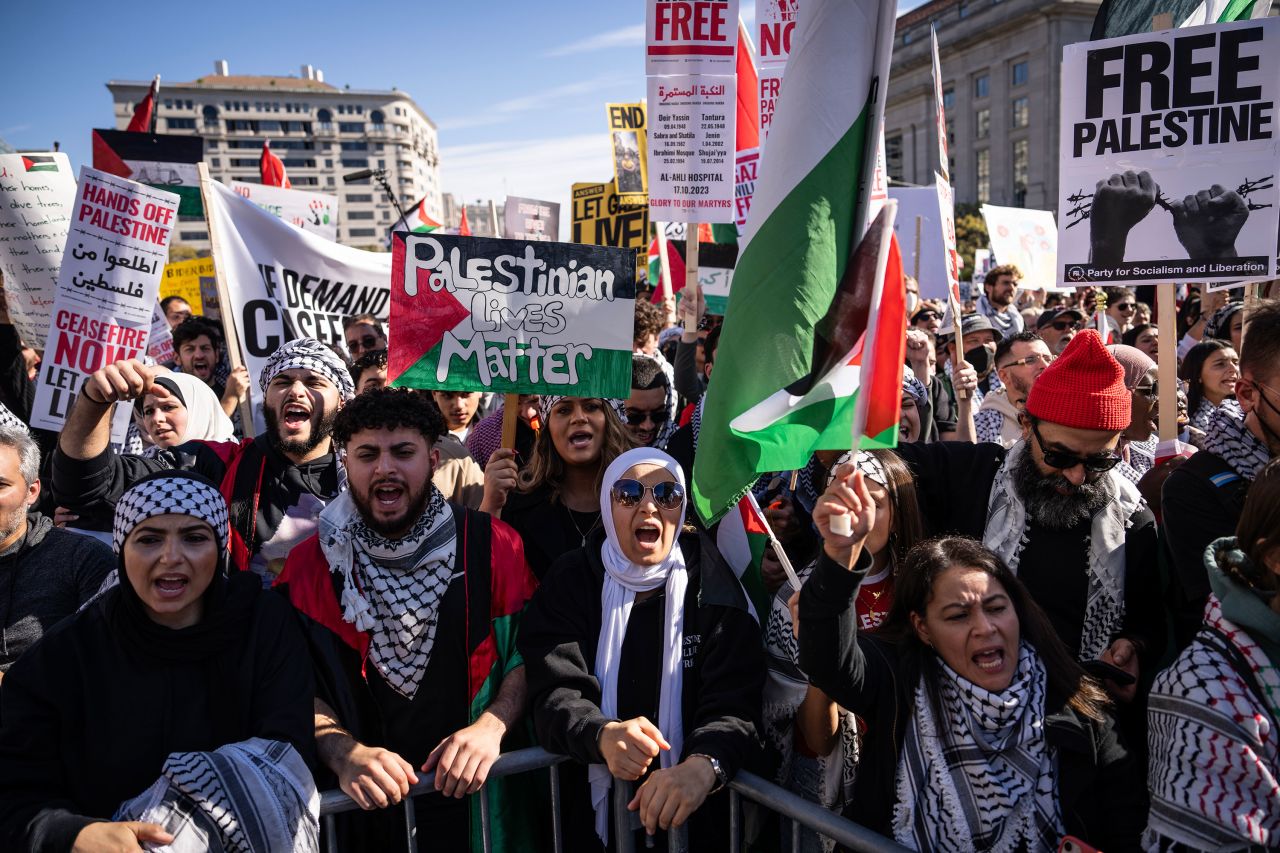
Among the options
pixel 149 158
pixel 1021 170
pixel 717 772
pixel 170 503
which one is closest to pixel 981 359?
pixel 717 772

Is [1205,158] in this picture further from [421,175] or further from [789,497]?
[421,175]

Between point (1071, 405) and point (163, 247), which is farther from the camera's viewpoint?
point (163, 247)

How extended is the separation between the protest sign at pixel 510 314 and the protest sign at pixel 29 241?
7.83ft

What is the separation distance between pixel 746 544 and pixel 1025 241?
849 cm

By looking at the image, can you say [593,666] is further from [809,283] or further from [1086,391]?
[1086,391]

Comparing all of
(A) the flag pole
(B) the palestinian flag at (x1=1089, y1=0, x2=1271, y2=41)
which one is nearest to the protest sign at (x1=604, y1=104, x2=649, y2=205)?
(A) the flag pole

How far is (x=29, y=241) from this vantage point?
4707 millimetres

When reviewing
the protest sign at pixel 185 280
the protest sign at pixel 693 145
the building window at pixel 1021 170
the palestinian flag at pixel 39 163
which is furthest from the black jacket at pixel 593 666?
the building window at pixel 1021 170

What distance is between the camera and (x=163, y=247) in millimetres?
4500

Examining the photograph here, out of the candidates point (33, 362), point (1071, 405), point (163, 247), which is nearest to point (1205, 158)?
point (1071, 405)

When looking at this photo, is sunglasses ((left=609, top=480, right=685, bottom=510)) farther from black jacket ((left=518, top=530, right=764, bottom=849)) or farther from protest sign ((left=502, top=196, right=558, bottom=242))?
protest sign ((left=502, top=196, right=558, bottom=242))

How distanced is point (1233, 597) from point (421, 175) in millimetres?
143057

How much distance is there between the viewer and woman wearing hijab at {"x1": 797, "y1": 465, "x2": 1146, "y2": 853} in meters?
2.18

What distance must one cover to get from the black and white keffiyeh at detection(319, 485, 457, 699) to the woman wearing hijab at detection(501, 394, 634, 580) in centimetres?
57
